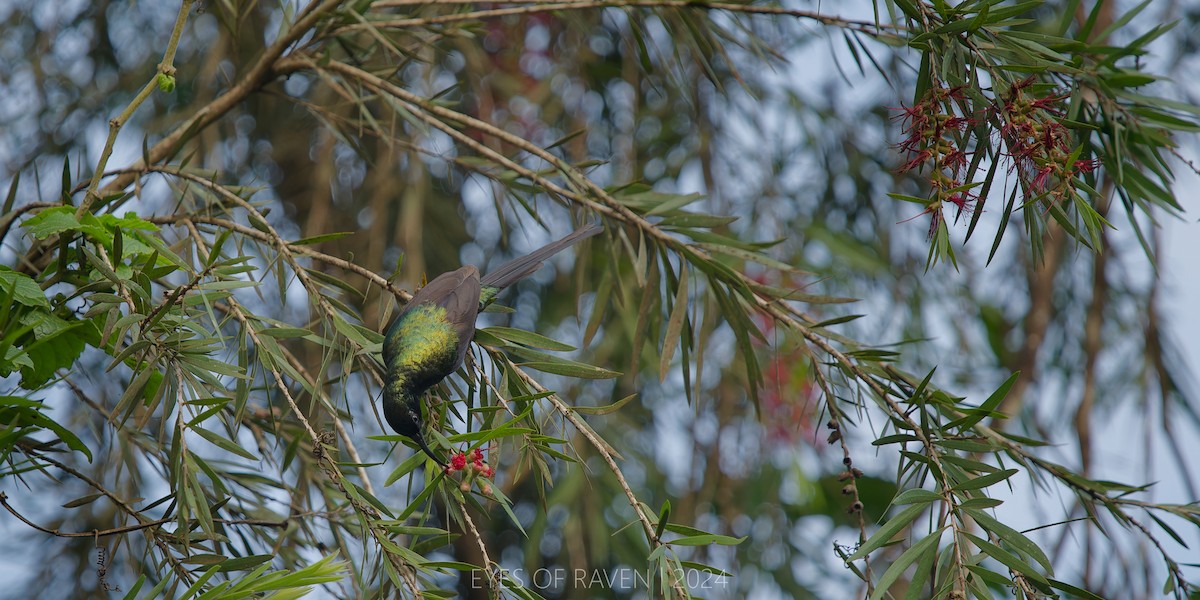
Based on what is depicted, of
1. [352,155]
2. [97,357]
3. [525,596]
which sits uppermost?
[352,155]

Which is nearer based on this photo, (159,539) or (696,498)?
(159,539)

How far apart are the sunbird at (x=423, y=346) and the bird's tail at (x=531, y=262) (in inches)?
7.4

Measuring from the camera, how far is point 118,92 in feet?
9.92

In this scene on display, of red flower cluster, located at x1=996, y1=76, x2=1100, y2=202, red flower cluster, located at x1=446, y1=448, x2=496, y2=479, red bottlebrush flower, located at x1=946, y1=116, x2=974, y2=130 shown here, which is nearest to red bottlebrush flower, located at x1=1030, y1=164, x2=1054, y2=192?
red flower cluster, located at x1=996, y1=76, x2=1100, y2=202

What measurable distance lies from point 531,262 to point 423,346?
0.43 meters

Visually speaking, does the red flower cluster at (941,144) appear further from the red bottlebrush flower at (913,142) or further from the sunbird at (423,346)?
the sunbird at (423,346)

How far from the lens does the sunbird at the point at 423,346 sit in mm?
1384

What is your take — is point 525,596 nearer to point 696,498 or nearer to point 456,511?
point 456,511

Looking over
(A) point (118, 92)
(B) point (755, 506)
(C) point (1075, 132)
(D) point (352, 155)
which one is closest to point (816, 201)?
(B) point (755, 506)

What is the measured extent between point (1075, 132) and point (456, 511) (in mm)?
994

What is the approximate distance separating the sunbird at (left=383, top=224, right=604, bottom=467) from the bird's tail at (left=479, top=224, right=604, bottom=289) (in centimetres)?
19

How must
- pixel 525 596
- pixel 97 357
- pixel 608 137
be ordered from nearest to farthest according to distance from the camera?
1. pixel 525 596
2. pixel 97 357
3. pixel 608 137

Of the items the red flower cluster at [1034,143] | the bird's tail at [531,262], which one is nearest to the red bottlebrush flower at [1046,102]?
the red flower cluster at [1034,143]

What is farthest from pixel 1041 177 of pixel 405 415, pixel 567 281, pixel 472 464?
pixel 567 281
